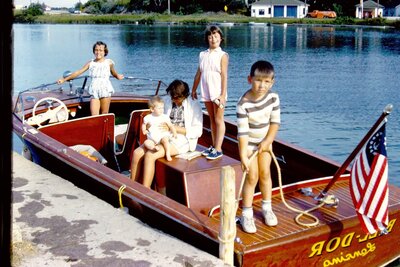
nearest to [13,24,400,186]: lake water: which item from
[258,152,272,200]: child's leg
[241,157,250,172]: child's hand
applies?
[258,152,272,200]: child's leg

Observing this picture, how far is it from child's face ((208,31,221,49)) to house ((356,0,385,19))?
269 feet

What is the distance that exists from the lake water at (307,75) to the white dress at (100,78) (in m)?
4.64

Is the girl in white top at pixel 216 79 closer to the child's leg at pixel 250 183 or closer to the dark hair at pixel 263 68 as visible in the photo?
the child's leg at pixel 250 183

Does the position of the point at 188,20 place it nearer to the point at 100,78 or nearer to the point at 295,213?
the point at 100,78

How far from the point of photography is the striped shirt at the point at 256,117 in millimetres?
4438

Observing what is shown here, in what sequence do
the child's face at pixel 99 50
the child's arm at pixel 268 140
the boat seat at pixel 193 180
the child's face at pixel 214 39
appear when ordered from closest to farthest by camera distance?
the child's arm at pixel 268 140 < the boat seat at pixel 193 180 < the child's face at pixel 214 39 < the child's face at pixel 99 50

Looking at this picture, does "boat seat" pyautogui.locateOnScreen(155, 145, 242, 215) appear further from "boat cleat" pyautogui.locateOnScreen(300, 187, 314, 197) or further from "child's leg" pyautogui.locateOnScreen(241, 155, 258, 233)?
"child's leg" pyautogui.locateOnScreen(241, 155, 258, 233)

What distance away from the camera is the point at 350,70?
26719 millimetres

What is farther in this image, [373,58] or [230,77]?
[373,58]

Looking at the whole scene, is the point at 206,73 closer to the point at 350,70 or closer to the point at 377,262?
the point at 377,262

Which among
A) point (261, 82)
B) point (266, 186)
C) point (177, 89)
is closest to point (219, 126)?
point (177, 89)

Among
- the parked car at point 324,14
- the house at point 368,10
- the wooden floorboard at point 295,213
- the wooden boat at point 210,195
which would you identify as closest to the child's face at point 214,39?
the wooden boat at point 210,195
